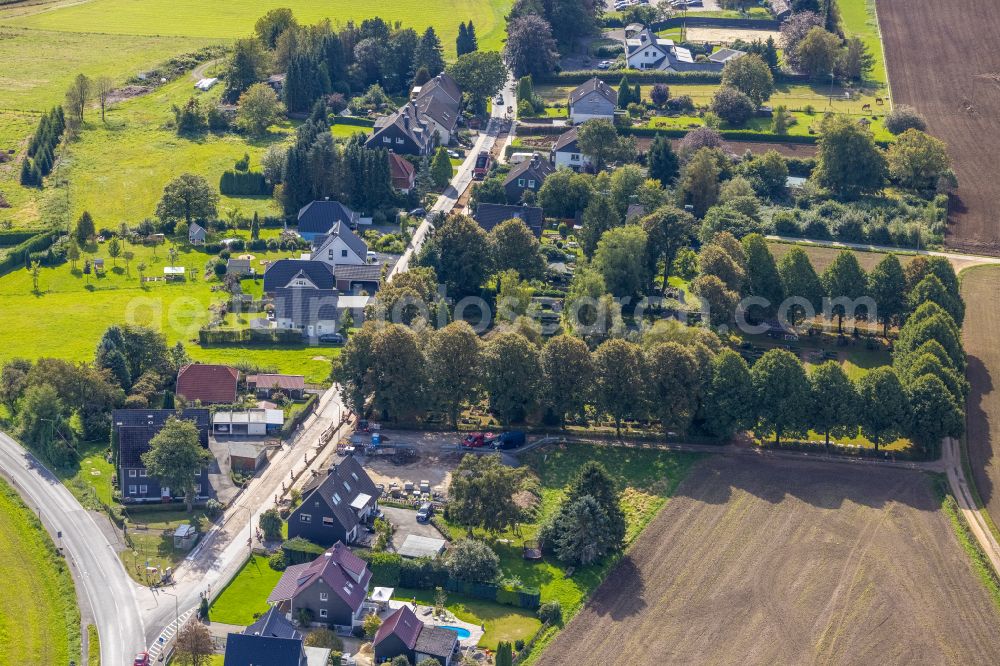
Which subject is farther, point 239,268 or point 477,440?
point 239,268

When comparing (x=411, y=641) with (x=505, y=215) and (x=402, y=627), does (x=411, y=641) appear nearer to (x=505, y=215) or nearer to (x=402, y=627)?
Result: (x=402, y=627)

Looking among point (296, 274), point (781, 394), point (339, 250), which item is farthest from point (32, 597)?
point (781, 394)

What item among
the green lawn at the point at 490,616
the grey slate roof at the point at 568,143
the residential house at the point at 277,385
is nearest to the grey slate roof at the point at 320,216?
the grey slate roof at the point at 568,143

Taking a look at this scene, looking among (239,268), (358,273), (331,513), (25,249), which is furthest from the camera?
(25,249)

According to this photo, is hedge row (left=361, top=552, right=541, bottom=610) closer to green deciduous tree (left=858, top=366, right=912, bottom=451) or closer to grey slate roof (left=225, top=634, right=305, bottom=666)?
grey slate roof (left=225, top=634, right=305, bottom=666)

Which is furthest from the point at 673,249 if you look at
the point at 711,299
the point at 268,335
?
the point at 268,335

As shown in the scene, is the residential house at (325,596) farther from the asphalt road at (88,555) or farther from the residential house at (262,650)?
the asphalt road at (88,555)

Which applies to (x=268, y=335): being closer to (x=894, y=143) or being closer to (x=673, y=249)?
(x=673, y=249)
